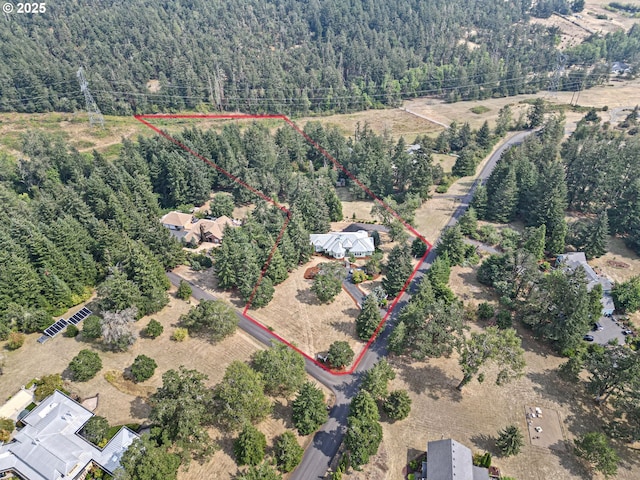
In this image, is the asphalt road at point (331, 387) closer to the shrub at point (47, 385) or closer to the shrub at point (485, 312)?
the shrub at point (485, 312)

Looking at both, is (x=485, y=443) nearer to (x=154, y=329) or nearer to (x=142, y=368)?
(x=142, y=368)

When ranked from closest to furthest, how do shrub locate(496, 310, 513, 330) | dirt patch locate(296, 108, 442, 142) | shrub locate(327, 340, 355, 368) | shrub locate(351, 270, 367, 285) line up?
shrub locate(327, 340, 355, 368), shrub locate(496, 310, 513, 330), shrub locate(351, 270, 367, 285), dirt patch locate(296, 108, 442, 142)

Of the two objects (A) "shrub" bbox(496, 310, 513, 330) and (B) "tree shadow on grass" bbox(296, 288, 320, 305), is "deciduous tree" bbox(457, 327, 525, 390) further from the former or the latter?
(B) "tree shadow on grass" bbox(296, 288, 320, 305)

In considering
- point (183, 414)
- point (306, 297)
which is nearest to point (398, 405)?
point (183, 414)

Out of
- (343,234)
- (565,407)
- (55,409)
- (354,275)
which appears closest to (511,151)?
(343,234)

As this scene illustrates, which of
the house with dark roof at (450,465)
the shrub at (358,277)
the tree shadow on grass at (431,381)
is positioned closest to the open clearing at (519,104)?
the shrub at (358,277)

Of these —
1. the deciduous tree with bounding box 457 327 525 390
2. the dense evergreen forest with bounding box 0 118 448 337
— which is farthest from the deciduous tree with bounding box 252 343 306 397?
the deciduous tree with bounding box 457 327 525 390

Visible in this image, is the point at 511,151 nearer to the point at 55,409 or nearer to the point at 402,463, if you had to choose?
the point at 402,463

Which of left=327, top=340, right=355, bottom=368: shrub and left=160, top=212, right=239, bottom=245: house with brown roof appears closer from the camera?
left=327, top=340, right=355, bottom=368: shrub
